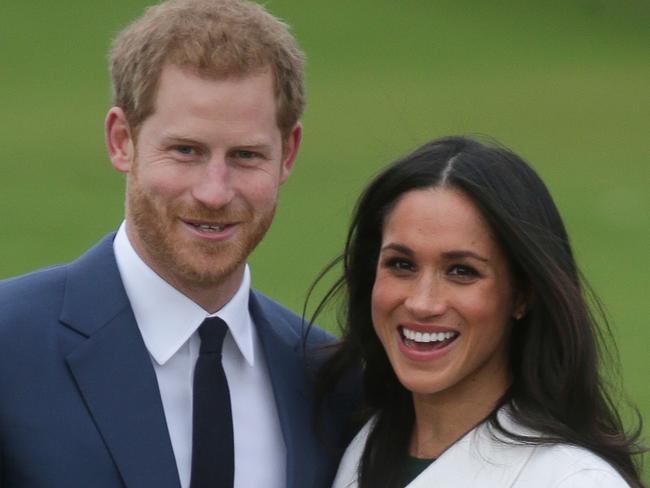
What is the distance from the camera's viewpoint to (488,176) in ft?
14.2

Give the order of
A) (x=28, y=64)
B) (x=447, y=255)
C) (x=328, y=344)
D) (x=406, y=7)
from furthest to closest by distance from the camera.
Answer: (x=406, y=7)
(x=28, y=64)
(x=328, y=344)
(x=447, y=255)

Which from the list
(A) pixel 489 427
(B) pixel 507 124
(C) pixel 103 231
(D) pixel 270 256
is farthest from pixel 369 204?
(B) pixel 507 124

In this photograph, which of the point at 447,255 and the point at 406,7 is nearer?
the point at 447,255

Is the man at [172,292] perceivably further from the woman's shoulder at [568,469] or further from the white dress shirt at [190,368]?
the woman's shoulder at [568,469]

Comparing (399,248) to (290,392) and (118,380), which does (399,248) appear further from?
(118,380)

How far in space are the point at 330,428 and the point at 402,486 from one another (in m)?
0.31

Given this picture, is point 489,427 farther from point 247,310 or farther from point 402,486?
point 247,310

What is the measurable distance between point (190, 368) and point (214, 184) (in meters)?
0.48

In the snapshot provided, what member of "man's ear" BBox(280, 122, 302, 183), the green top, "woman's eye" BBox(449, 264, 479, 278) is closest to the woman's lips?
"woman's eye" BBox(449, 264, 479, 278)

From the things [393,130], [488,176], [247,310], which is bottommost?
[393,130]

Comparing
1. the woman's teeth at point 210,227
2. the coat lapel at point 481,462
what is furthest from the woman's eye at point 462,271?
the woman's teeth at point 210,227

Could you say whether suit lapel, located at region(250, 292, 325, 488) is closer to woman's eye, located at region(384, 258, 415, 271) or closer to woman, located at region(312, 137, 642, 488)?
woman, located at region(312, 137, 642, 488)

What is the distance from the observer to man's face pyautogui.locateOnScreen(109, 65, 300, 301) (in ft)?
13.6

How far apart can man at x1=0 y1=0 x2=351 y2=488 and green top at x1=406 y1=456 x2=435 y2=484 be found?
262 mm
